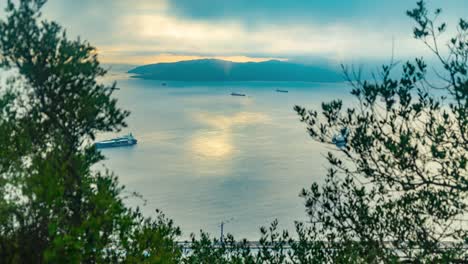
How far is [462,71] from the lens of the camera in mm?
7727

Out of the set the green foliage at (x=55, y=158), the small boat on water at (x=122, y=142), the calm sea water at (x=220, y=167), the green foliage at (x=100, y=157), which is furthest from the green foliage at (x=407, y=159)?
the small boat on water at (x=122, y=142)

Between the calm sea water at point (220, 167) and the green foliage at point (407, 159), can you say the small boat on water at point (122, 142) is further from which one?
the green foliage at point (407, 159)

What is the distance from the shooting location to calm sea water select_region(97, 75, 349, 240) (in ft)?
174

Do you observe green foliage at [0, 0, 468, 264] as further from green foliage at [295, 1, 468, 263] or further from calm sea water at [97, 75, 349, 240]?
calm sea water at [97, 75, 349, 240]

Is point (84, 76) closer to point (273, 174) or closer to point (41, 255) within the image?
point (41, 255)

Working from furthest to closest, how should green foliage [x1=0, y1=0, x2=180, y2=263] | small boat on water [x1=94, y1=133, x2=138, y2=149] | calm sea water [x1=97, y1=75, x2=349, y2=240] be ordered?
small boat on water [x1=94, y1=133, x2=138, y2=149]
calm sea water [x1=97, y1=75, x2=349, y2=240]
green foliage [x1=0, y1=0, x2=180, y2=263]

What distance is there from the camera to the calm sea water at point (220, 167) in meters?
53.0

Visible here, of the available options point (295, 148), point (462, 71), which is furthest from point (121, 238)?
point (295, 148)

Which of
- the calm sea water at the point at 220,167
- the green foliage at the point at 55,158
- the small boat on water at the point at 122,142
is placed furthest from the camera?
the small boat on water at the point at 122,142

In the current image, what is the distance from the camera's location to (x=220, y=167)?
7394 cm

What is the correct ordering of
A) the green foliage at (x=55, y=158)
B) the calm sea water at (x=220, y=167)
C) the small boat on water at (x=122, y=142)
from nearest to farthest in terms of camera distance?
the green foliage at (x=55, y=158) → the calm sea water at (x=220, y=167) → the small boat on water at (x=122, y=142)

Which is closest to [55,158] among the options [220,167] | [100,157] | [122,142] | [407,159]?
[100,157]

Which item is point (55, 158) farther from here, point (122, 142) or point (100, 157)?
point (122, 142)

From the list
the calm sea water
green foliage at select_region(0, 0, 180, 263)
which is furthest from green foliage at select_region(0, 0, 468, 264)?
the calm sea water
